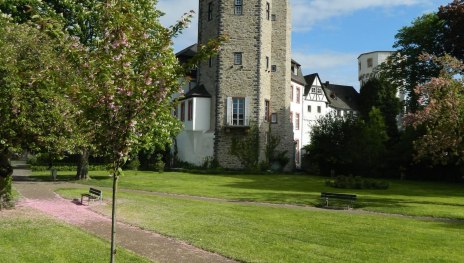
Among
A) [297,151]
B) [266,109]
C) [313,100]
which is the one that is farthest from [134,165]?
[313,100]

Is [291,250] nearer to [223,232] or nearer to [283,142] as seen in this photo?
[223,232]

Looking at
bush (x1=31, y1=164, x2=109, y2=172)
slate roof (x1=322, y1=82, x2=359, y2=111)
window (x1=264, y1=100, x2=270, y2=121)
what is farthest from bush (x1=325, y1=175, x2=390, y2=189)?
slate roof (x1=322, y1=82, x2=359, y2=111)

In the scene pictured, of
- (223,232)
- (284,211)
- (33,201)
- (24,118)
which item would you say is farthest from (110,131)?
(33,201)

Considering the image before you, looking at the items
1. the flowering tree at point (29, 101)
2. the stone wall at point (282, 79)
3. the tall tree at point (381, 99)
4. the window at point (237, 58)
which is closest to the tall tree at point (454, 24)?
the stone wall at point (282, 79)

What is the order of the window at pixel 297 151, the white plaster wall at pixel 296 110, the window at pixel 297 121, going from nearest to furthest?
1. the white plaster wall at pixel 296 110
2. the window at pixel 297 151
3. the window at pixel 297 121

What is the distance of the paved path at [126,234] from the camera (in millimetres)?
10234

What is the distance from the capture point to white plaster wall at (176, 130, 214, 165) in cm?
4362

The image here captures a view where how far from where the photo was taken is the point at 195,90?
44.5 meters

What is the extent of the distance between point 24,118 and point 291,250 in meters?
9.29

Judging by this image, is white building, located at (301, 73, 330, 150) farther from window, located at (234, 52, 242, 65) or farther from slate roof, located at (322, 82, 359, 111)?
window, located at (234, 52, 242, 65)

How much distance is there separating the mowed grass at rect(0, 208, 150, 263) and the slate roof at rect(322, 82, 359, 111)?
63039mm

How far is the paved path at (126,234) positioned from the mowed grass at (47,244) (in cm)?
50

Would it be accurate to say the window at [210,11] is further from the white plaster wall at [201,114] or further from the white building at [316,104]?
the white building at [316,104]

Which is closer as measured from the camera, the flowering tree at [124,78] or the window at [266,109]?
the flowering tree at [124,78]
